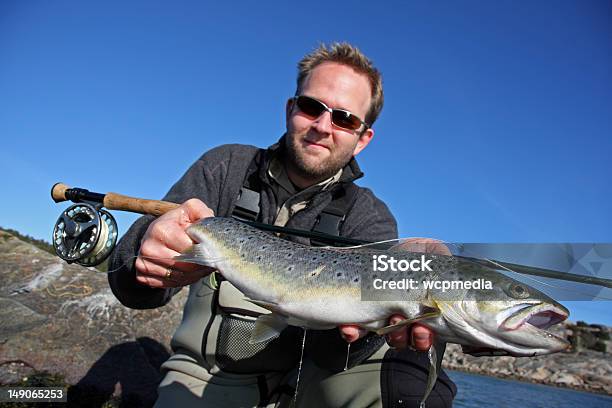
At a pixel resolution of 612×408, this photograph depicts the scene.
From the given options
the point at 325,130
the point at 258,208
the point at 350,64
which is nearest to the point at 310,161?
the point at 325,130

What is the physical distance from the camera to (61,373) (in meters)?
5.22

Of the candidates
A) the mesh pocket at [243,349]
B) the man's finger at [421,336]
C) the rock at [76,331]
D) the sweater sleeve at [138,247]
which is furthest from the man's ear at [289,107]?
the rock at [76,331]

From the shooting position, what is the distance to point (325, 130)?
4.55 metres

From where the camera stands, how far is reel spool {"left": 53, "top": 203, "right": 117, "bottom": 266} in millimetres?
3742

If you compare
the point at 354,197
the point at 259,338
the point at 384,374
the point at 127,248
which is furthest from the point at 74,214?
the point at 384,374

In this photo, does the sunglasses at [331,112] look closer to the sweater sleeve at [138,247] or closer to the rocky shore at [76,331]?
the sweater sleeve at [138,247]

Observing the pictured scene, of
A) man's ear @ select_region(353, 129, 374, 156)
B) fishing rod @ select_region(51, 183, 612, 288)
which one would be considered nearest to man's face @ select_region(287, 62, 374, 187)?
man's ear @ select_region(353, 129, 374, 156)

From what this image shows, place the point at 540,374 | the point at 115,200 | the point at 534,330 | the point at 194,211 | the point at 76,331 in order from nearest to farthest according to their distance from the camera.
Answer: the point at 534,330, the point at 194,211, the point at 115,200, the point at 76,331, the point at 540,374

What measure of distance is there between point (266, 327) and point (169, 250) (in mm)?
882

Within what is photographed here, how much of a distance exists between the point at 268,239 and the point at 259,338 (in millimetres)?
718

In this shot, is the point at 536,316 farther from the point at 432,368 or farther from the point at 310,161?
the point at 310,161

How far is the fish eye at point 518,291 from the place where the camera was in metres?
2.61

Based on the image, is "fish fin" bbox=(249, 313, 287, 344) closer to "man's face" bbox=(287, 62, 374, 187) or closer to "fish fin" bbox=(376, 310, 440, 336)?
"fish fin" bbox=(376, 310, 440, 336)

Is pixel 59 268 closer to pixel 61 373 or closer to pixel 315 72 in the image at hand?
pixel 61 373
